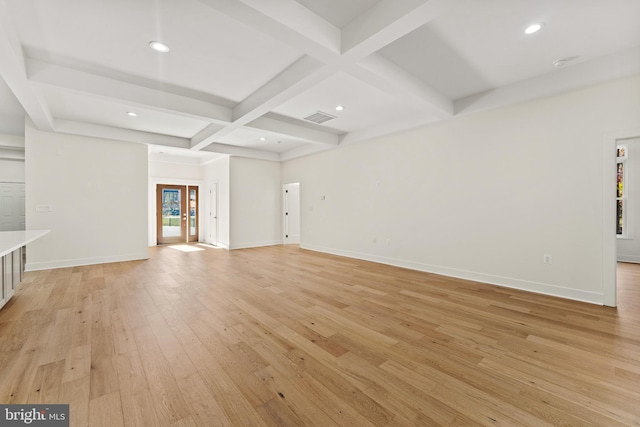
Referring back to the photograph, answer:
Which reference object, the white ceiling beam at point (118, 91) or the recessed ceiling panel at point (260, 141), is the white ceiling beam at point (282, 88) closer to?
the white ceiling beam at point (118, 91)

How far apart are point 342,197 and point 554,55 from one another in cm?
446

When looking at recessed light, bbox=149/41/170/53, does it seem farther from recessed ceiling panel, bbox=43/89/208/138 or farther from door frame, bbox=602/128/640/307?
door frame, bbox=602/128/640/307

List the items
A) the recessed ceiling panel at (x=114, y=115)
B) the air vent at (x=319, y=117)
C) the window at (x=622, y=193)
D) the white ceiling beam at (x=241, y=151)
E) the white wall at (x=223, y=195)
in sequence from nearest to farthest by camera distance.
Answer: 1. the recessed ceiling panel at (x=114, y=115)
2. the air vent at (x=319, y=117)
3. the window at (x=622, y=193)
4. the white ceiling beam at (x=241, y=151)
5. the white wall at (x=223, y=195)

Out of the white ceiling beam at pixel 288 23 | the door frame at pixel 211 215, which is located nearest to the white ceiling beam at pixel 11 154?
the door frame at pixel 211 215

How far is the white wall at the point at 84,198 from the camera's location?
5.09m

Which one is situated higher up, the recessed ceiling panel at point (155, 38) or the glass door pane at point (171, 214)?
the recessed ceiling panel at point (155, 38)

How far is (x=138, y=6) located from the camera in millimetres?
2232

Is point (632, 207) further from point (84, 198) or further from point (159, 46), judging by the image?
point (84, 198)

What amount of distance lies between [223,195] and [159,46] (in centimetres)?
560

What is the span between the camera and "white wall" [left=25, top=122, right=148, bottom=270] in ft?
16.7

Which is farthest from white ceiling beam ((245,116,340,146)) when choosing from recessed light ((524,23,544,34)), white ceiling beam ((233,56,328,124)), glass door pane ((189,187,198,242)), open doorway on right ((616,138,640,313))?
open doorway on right ((616,138,640,313))

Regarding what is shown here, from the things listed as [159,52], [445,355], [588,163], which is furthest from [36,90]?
[588,163]

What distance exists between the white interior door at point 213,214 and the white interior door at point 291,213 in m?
2.25

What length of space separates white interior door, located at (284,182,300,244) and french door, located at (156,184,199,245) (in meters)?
3.43
